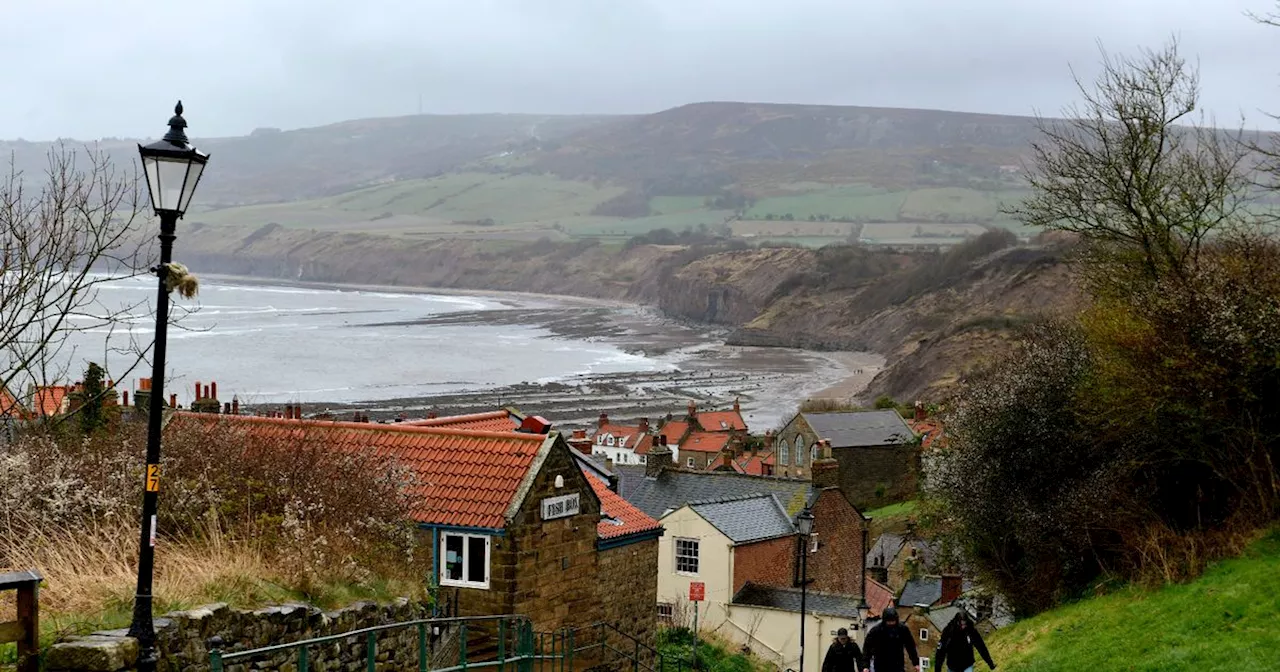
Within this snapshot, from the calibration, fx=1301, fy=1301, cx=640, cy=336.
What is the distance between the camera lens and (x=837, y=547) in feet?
119

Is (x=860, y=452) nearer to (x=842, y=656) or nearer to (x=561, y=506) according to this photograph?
(x=561, y=506)

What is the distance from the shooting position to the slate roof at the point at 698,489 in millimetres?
35875

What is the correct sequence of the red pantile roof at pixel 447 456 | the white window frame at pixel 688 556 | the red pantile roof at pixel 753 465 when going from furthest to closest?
the red pantile roof at pixel 753 465 → the white window frame at pixel 688 556 → the red pantile roof at pixel 447 456

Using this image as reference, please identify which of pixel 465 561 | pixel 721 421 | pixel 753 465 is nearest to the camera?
pixel 465 561

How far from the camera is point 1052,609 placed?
69.6 ft

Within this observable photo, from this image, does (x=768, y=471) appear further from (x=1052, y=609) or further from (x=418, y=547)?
(x=418, y=547)

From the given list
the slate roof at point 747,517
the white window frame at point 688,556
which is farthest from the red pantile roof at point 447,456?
the slate roof at point 747,517

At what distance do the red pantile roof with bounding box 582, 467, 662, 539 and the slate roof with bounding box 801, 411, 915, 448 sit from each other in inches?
1470

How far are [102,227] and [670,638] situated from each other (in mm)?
17291

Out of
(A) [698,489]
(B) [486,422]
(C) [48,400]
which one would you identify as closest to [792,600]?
(A) [698,489]

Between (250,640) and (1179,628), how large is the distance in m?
10.3

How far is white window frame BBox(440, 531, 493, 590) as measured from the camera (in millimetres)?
16766

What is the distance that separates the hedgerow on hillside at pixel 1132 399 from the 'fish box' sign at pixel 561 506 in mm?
8001

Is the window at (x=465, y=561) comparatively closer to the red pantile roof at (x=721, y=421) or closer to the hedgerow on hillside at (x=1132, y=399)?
the hedgerow on hillside at (x=1132, y=399)
